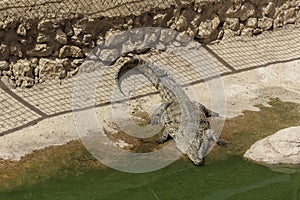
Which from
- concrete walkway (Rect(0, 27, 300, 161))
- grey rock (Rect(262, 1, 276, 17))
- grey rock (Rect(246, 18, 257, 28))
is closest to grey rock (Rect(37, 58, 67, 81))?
concrete walkway (Rect(0, 27, 300, 161))

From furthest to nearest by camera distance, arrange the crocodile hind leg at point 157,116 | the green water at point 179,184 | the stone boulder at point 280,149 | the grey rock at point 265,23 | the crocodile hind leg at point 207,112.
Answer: the grey rock at point 265,23
the crocodile hind leg at point 207,112
the crocodile hind leg at point 157,116
the stone boulder at point 280,149
the green water at point 179,184

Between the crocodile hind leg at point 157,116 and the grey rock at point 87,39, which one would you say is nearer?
the crocodile hind leg at point 157,116

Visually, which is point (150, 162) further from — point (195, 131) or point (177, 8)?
point (177, 8)

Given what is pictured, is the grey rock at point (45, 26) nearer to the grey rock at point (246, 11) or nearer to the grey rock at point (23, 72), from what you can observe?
the grey rock at point (23, 72)

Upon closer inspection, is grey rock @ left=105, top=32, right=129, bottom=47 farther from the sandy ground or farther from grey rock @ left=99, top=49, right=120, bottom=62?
the sandy ground

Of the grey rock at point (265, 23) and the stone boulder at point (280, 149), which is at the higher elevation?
the grey rock at point (265, 23)

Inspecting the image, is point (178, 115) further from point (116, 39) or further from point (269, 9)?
point (269, 9)

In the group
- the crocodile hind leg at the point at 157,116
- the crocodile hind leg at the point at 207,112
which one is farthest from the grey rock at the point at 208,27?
the crocodile hind leg at the point at 157,116
